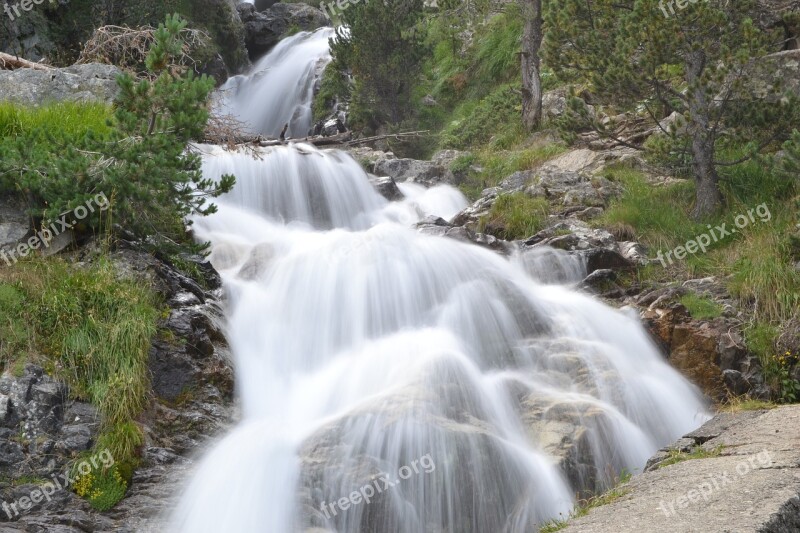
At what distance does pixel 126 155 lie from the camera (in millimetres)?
6715

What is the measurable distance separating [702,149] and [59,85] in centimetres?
912

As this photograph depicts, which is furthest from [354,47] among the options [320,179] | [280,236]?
[280,236]

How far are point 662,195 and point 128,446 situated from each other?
8.80 m

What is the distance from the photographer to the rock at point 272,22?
25.9 meters

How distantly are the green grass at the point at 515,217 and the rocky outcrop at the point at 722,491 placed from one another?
5.54 m

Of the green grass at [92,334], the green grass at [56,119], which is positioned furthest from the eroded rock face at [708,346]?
the green grass at [56,119]

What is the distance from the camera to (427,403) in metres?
6.19

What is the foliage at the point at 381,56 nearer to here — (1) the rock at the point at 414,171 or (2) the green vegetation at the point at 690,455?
(1) the rock at the point at 414,171

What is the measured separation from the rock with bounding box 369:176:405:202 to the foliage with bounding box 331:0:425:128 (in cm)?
445

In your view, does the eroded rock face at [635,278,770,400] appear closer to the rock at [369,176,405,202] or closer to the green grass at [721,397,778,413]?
the green grass at [721,397,778,413]

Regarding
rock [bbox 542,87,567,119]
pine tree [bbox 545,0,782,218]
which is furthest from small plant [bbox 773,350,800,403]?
rock [bbox 542,87,567,119]

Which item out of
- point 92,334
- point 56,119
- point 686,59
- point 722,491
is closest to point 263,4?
point 686,59

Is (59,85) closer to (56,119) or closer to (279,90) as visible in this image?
(56,119)

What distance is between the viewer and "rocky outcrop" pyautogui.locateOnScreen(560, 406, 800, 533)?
3.69m
